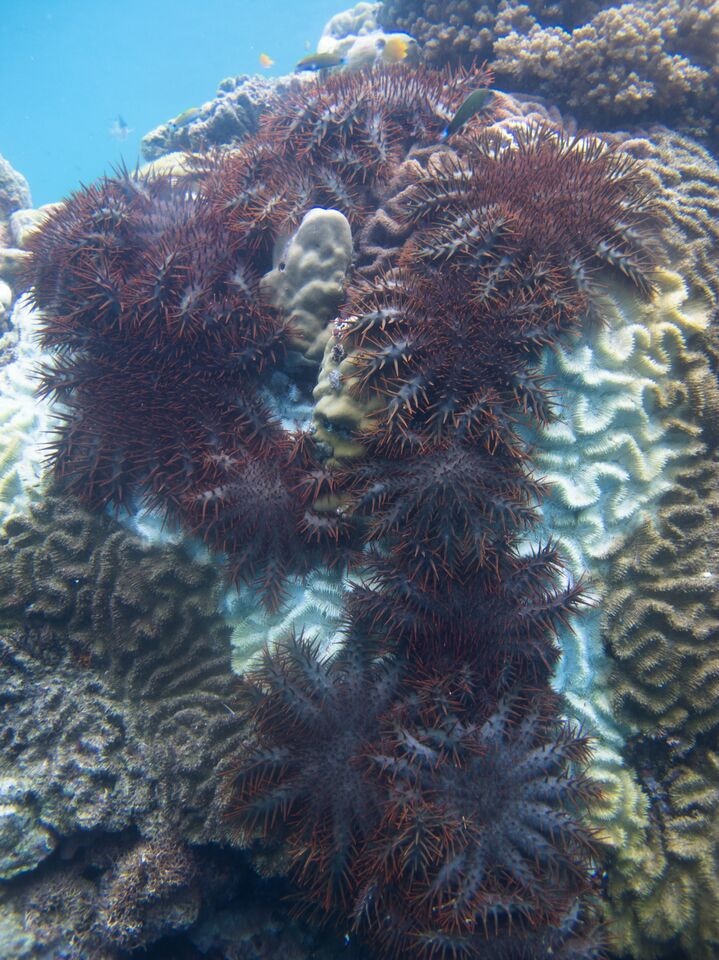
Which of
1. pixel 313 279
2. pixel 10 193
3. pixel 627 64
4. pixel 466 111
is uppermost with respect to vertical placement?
pixel 627 64

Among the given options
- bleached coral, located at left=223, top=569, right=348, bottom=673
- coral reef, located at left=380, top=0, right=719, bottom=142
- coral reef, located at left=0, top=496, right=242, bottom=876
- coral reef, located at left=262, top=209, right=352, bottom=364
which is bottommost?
coral reef, located at left=0, top=496, right=242, bottom=876

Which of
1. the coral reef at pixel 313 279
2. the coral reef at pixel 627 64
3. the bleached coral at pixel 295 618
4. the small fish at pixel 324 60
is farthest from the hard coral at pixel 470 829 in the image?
the small fish at pixel 324 60

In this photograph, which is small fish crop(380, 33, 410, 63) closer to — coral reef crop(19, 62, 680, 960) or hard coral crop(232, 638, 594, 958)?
coral reef crop(19, 62, 680, 960)

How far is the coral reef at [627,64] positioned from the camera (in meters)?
5.93

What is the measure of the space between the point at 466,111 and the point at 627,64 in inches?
118

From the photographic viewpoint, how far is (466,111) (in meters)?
4.57

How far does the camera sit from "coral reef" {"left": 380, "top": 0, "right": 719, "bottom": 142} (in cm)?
593

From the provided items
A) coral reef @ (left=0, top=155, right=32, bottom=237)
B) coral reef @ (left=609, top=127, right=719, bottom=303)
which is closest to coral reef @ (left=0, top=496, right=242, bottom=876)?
coral reef @ (left=609, top=127, right=719, bottom=303)

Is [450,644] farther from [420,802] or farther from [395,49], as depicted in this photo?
[395,49]

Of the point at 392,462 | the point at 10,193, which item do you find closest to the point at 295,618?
the point at 392,462

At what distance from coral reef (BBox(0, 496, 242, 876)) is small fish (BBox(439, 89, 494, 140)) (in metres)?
4.34

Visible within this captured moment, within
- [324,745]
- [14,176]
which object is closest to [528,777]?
[324,745]

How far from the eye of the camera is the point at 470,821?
3004 mm

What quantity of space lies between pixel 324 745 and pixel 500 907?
126cm
